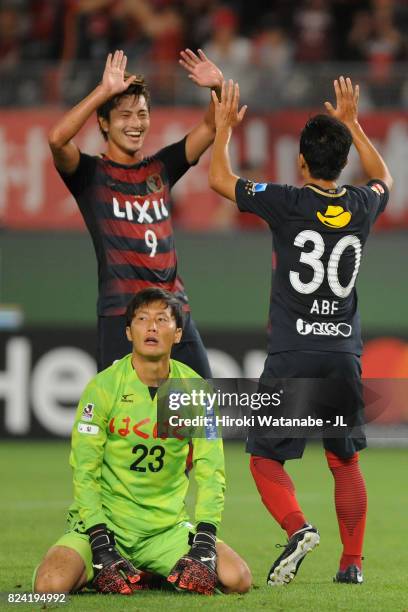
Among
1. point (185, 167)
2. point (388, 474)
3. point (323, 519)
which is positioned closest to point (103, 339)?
point (185, 167)

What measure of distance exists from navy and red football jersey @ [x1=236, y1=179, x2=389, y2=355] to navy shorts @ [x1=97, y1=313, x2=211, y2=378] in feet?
2.62

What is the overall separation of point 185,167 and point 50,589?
2430mm

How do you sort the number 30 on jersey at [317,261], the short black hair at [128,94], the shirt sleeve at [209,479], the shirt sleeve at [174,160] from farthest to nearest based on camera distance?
the shirt sleeve at [174,160] < the short black hair at [128,94] < the number 30 on jersey at [317,261] < the shirt sleeve at [209,479]

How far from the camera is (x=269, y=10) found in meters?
15.8

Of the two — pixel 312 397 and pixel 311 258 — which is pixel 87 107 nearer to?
pixel 311 258

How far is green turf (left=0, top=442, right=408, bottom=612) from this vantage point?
550cm

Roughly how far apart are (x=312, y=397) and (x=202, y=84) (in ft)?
5.21

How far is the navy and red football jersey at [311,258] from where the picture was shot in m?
6.01

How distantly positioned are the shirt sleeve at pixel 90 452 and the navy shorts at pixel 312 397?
2.43ft

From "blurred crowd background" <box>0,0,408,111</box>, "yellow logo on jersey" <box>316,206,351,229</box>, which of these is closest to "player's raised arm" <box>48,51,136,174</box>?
"yellow logo on jersey" <box>316,206,351,229</box>

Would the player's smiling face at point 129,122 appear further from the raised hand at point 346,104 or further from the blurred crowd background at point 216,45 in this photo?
the blurred crowd background at point 216,45

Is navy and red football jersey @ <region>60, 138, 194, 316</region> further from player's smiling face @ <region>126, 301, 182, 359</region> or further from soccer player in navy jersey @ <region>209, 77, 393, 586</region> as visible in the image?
player's smiling face @ <region>126, 301, 182, 359</region>

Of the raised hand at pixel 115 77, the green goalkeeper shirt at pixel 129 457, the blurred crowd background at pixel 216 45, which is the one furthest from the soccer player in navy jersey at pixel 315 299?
the blurred crowd background at pixel 216 45

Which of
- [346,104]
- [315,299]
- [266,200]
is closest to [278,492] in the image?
[315,299]
